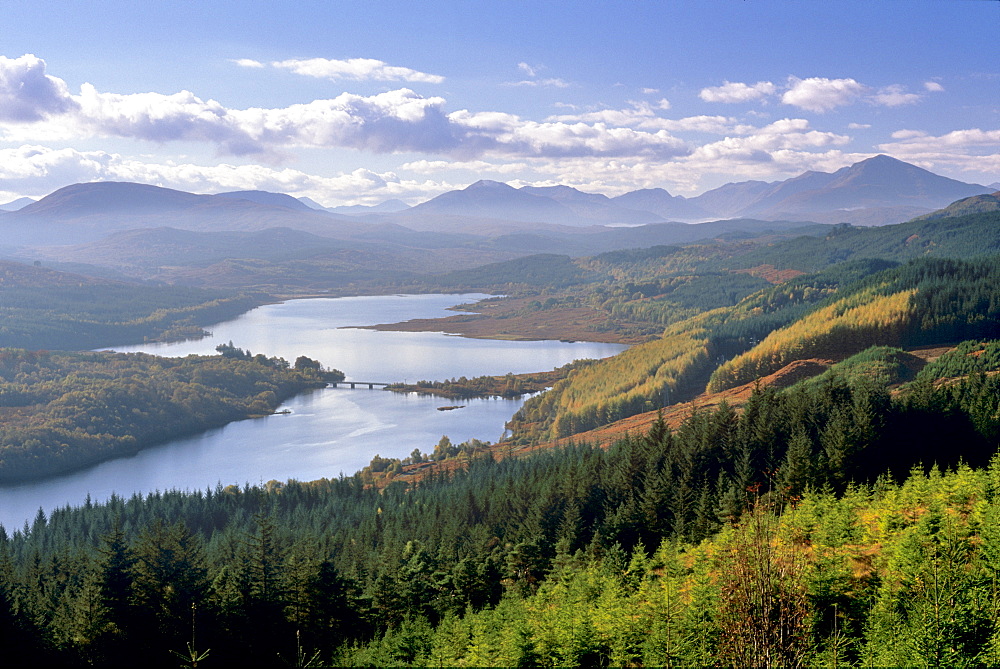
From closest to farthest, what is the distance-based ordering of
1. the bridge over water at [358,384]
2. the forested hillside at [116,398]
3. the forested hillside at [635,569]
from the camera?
the forested hillside at [635,569] < the forested hillside at [116,398] < the bridge over water at [358,384]

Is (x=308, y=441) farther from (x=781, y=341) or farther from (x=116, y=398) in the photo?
(x=781, y=341)

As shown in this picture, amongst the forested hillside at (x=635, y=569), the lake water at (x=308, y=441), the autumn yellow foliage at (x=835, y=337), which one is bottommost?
the lake water at (x=308, y=441)

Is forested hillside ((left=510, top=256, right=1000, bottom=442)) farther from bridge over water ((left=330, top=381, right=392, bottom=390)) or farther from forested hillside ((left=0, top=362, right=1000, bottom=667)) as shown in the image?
forested hillside ((left=0, top=362, right=1000, bottom=667))

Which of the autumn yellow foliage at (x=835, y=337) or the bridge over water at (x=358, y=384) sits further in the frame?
the bridge over water at (x=358, y=384)

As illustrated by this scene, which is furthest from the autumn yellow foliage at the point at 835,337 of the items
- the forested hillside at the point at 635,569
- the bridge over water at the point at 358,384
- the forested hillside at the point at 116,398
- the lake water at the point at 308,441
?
the forested hillside at the point at 116,398

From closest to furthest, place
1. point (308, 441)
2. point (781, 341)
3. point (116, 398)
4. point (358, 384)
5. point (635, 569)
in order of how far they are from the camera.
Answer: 1. point (635, 569)
2. point (308, 441)
3. point (781, 341)
4. point (116, 398)
5. point (358, 384)

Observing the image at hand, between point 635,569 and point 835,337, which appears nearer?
point 635,569

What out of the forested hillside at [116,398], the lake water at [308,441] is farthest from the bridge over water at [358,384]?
the lake water at [308,441]

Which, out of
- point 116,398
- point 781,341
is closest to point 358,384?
point 116,398

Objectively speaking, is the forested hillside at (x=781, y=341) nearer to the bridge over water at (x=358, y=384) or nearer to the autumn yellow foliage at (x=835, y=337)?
the autumn yellow foliage at (x=835, y=337)

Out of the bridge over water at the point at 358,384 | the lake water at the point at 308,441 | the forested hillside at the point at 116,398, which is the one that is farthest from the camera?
the bridge over water at the point at 358,384

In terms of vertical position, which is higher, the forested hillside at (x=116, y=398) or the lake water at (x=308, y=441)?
the forested hillside at (x=116, y=398)

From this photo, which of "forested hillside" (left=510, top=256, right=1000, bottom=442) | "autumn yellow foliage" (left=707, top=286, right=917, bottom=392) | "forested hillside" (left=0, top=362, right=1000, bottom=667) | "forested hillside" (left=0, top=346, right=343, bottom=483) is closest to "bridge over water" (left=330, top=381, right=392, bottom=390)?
"forested hillside" (left=0, top=346, right=343, bottom=483)

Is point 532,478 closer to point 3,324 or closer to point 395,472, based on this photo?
point 395,472
